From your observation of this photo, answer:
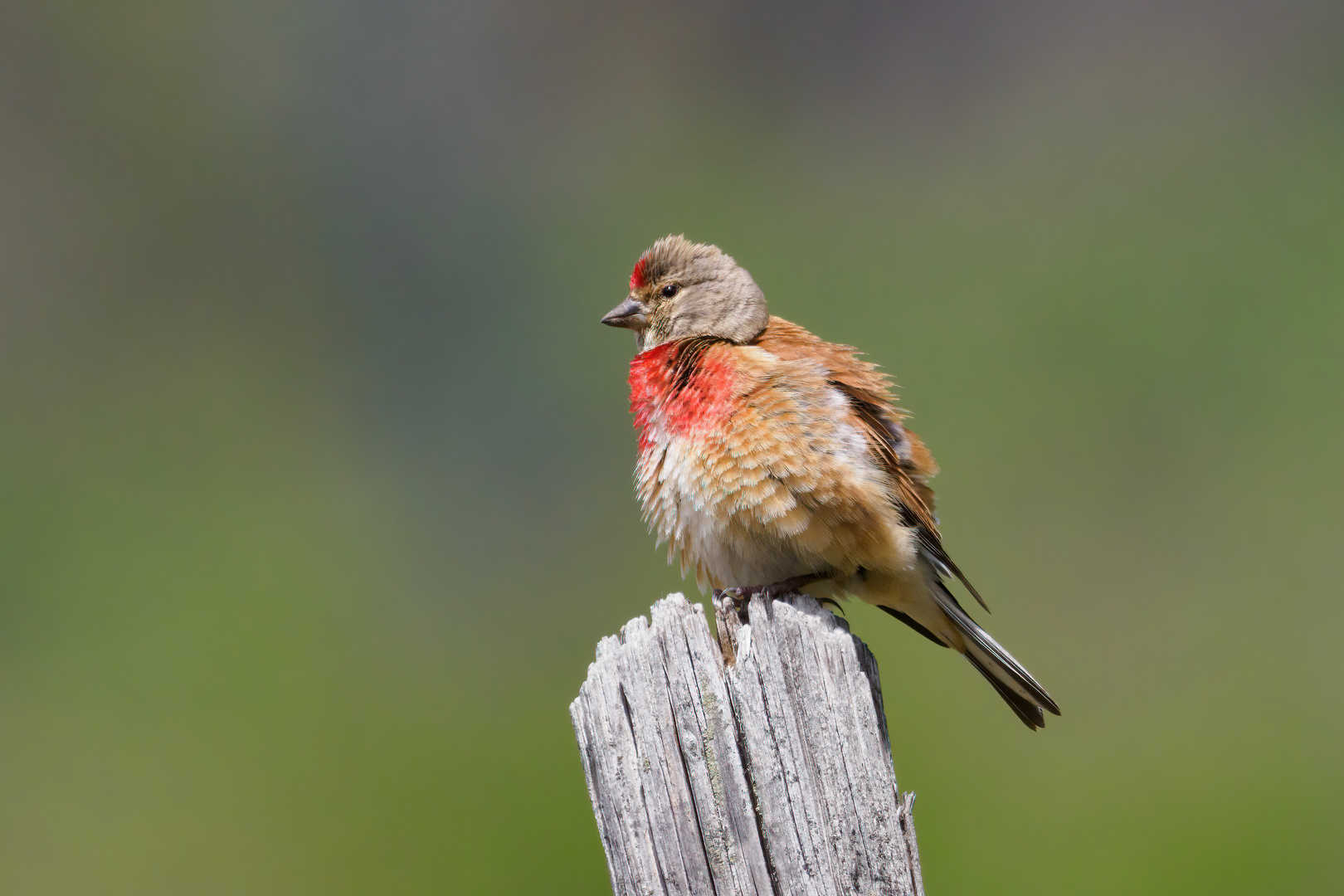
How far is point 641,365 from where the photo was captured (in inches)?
156

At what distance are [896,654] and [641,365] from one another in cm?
490

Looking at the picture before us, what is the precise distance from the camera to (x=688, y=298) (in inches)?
169

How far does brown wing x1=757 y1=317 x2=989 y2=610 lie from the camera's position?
3.69 meters

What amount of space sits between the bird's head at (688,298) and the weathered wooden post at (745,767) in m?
1.79

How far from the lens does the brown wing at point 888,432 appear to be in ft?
12.1

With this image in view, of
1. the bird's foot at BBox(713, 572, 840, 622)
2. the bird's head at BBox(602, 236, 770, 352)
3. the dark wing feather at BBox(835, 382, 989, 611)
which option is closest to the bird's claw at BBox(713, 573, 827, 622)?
the bird's foot at BBox(713, 572, 840, 622)

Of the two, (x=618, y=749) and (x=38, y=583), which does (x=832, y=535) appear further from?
(x=38, y=583)

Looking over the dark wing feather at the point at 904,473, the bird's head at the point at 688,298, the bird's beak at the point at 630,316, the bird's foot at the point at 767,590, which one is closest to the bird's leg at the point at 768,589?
the bird's foot at the point at 767,590

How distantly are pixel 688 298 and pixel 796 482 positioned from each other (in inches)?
44.7

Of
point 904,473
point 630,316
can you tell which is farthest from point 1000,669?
point 630,316

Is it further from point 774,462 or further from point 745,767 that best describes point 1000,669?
point 745,767

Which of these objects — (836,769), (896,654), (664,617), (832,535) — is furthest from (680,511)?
(896,654)

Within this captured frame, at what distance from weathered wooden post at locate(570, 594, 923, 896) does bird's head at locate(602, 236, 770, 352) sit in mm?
1790

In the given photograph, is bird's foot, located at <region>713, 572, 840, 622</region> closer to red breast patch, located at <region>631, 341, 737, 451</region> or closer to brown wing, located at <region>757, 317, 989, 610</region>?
brown wing, located at <region>757, 317, 989, 610</region>
